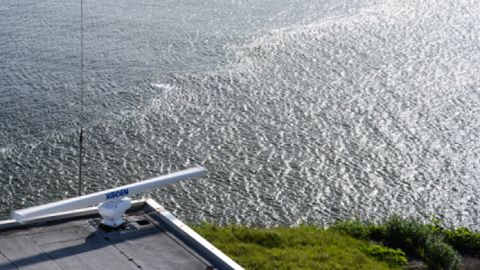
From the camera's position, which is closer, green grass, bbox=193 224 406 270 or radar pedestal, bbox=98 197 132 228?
radar pedestal, bbox=98 197 132 228

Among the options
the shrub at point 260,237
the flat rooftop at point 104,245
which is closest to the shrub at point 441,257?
the shrub at point 260,237

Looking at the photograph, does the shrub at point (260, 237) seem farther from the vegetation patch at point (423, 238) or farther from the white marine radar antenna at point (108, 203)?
the white marine radar antenna at point (108, 203)

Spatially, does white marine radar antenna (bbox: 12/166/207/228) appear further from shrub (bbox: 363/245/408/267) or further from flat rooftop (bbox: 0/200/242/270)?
shrub (bbox: 363/245/408/267)

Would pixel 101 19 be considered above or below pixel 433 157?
above

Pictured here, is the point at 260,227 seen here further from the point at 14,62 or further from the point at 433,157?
the point at 14,62

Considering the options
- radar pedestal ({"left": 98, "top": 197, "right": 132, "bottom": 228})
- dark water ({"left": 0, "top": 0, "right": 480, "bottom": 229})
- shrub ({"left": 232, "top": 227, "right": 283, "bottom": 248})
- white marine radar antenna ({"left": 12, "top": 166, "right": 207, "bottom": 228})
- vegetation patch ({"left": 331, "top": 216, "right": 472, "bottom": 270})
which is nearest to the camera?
white marine radar antenna ({"left": 12, "top": 166, "right": 207, "bottom": 228})

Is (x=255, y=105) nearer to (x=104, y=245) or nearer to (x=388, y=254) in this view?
(x=388, y=254)

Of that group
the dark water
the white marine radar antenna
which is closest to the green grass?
the dark water

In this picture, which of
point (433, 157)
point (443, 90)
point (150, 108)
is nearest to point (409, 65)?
point (443, 90)
